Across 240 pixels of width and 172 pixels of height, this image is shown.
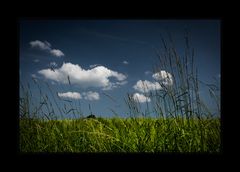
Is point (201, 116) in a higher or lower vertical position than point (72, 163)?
higher

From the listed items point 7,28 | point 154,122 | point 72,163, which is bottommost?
point 72,163

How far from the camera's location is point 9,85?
234 centimetres

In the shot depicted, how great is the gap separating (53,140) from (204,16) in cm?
133

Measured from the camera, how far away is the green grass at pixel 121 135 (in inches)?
101

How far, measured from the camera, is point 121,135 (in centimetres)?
268

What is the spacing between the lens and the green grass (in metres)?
2.56

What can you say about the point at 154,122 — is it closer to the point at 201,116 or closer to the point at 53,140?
the point at 201,116
